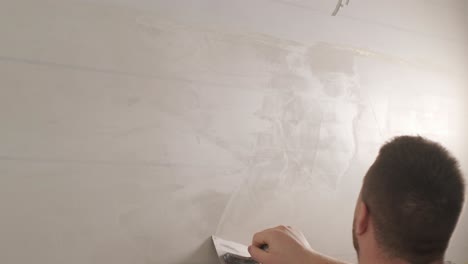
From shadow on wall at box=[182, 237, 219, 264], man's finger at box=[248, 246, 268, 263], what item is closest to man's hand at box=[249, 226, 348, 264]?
man's finger at box=[248, 246, 268, 263]

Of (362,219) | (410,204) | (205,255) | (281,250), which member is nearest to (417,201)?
(410,204)

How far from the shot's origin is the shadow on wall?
118cm

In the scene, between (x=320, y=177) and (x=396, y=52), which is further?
(x=396, y=52)

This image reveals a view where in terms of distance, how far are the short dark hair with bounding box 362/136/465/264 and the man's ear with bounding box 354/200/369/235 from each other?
0.09 ft

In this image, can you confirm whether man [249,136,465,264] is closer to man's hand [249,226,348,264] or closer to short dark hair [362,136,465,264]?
short dark hair [362,136,465,264]

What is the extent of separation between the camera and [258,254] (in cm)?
109

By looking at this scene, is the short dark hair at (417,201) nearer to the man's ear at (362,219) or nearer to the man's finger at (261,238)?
the man's ear at (362,219)

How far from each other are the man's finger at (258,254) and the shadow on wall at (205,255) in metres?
0.16

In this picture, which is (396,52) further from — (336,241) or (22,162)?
(22,162)

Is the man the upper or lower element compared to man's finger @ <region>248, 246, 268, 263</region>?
upper

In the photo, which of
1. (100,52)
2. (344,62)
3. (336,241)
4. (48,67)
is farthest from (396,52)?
(48,67)

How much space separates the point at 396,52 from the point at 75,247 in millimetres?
1495

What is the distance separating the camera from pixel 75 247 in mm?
1014

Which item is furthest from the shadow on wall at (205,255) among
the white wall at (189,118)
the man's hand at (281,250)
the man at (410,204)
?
the man at (410,204)
